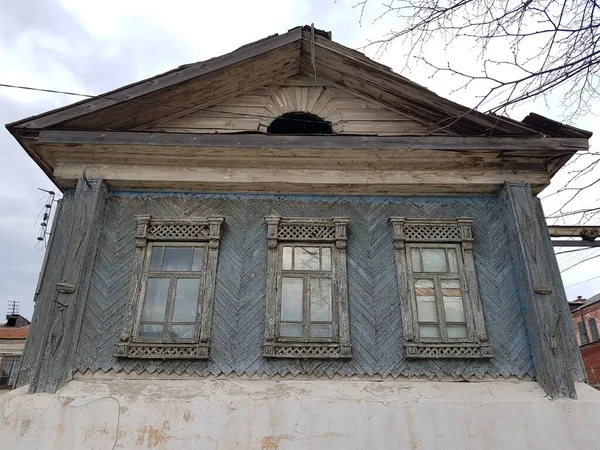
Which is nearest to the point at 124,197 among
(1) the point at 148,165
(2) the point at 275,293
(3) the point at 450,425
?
(1) the point at 148,165

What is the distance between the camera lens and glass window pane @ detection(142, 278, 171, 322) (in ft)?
19.8

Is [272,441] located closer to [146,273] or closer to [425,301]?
[425,301]

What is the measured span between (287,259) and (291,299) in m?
0.55

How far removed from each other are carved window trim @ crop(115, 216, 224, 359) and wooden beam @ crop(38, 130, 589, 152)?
105cm

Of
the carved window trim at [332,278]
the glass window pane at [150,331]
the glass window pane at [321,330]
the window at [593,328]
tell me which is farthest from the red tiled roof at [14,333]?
the window at [593,328]

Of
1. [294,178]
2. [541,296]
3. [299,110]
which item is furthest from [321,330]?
[299,110]

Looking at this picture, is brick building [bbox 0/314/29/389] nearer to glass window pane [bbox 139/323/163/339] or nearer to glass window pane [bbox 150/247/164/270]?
glass window pane [bbox 150/247/164/270]

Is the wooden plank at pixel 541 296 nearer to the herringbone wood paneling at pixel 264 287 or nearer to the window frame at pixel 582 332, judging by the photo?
the herringbone wood paneling at pixel 264 287

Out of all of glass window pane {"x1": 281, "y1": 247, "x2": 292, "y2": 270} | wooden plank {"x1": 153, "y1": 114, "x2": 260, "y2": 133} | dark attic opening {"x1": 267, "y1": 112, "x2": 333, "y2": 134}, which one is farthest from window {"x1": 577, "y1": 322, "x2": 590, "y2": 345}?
wooden plank {"x1": 153, "y1": 114, "x2": 260, "y2": 133}

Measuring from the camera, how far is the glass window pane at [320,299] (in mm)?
6047

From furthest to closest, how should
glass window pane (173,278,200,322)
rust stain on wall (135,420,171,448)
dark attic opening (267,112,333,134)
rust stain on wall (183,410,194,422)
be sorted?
dark attic opening (267,112,333,134)
glass window pane (173,278,200,322)
rust stain on wall (183,410,194,422)
rust stain on wall (135,420,171,448)

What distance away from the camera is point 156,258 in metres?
6.36

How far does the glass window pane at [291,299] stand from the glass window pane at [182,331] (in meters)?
1.14

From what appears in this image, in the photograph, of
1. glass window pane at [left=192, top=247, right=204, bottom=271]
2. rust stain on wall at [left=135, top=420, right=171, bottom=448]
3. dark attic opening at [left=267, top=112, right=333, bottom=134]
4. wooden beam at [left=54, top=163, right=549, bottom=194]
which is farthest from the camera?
dark attic opening at [left=267, top=112, right=333, bottom=134]
